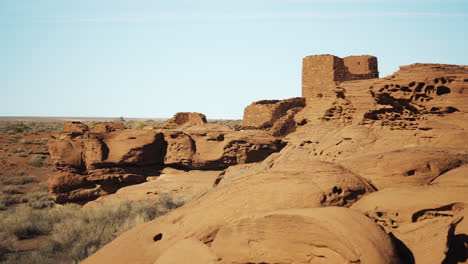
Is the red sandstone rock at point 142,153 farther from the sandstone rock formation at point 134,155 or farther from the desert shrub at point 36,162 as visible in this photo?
the desert shrub at point 36,162

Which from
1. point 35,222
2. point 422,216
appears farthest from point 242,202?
point 35,222

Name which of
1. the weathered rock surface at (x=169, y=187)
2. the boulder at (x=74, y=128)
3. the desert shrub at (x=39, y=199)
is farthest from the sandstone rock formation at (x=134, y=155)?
the desert shrub at (x=39, y=199)

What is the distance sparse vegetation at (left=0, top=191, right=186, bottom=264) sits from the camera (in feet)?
23.7

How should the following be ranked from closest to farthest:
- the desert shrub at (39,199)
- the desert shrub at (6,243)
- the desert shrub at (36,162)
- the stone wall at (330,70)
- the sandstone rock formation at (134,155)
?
the desert shrub at (6,243), the sandstone rock formation at (134,155), the desert shrub at (39,199), the stone wall at (330,70), the desert shrub at (36,162)

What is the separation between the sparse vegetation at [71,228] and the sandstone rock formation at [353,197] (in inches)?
96.2

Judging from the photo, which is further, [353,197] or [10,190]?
[10,190]

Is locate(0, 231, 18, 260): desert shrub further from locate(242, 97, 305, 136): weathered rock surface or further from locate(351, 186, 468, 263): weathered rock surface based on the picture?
locate(242, 97, 305, 136): weathered rock surface

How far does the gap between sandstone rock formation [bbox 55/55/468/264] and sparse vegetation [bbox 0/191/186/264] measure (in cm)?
244

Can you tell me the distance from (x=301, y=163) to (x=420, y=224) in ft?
7.15

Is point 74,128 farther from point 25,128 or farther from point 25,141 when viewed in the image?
point 25,128

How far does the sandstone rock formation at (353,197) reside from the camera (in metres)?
3.46

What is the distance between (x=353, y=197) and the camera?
4.56 m

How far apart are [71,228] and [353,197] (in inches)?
264

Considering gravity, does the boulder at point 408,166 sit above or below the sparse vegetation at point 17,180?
above
